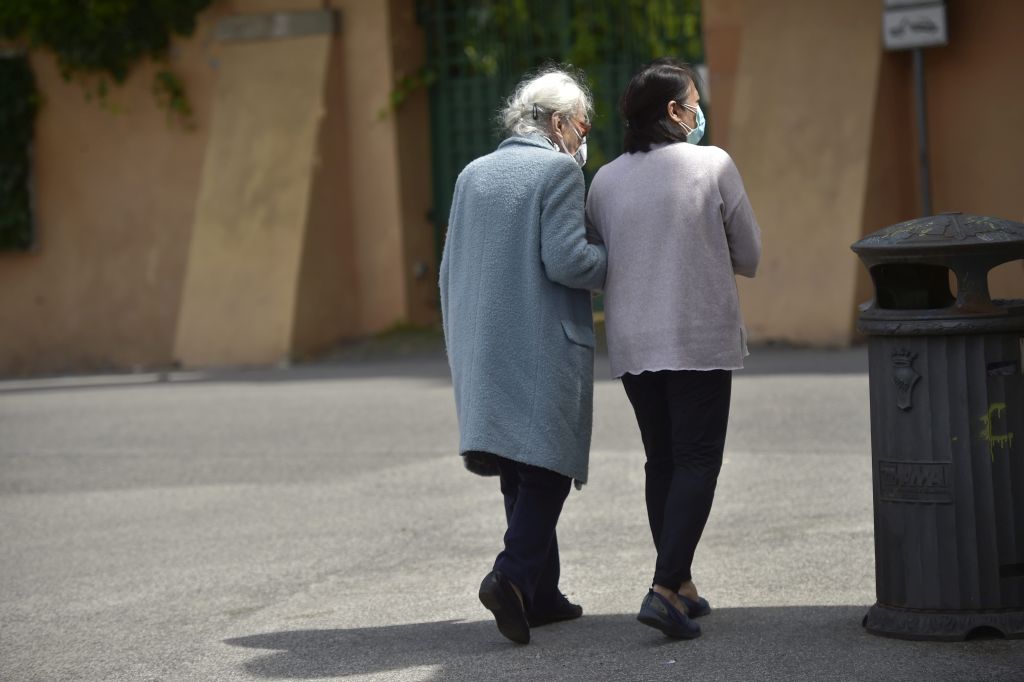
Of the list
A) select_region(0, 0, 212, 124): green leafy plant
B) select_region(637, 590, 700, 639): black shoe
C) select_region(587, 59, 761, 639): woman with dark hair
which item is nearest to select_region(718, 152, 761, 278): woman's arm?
select_region(587, 59, 761, 639): woman with dark hair

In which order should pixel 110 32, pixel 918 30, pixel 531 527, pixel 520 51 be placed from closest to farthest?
1. pixel 531 527
2. pixel 918 30
3. pixel 520 51
4. pixel 110 32

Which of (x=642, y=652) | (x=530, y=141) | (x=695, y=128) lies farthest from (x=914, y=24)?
(x=642, y=652)

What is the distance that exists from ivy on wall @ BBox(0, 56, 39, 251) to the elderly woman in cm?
1312

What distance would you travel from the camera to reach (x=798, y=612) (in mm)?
5102

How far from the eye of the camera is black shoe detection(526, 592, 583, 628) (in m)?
5.15

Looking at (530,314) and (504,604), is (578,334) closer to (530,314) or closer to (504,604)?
(530,314)

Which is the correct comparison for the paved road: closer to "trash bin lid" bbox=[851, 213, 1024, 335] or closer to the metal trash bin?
the metal trash bin

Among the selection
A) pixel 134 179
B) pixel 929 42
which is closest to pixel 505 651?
pixel 929 42

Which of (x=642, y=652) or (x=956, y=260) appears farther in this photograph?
(x=642, y=652)

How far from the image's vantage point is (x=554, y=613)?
17.0 feet

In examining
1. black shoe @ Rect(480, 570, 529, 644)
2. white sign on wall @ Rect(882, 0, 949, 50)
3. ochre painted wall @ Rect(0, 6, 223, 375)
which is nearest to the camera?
black shoe @ Rect(480, 570, 529, 644)

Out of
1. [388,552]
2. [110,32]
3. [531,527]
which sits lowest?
[388,552]

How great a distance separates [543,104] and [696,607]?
1.65m

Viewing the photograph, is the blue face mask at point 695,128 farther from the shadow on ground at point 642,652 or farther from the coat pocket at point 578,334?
the shadow on ground at point 642,652
